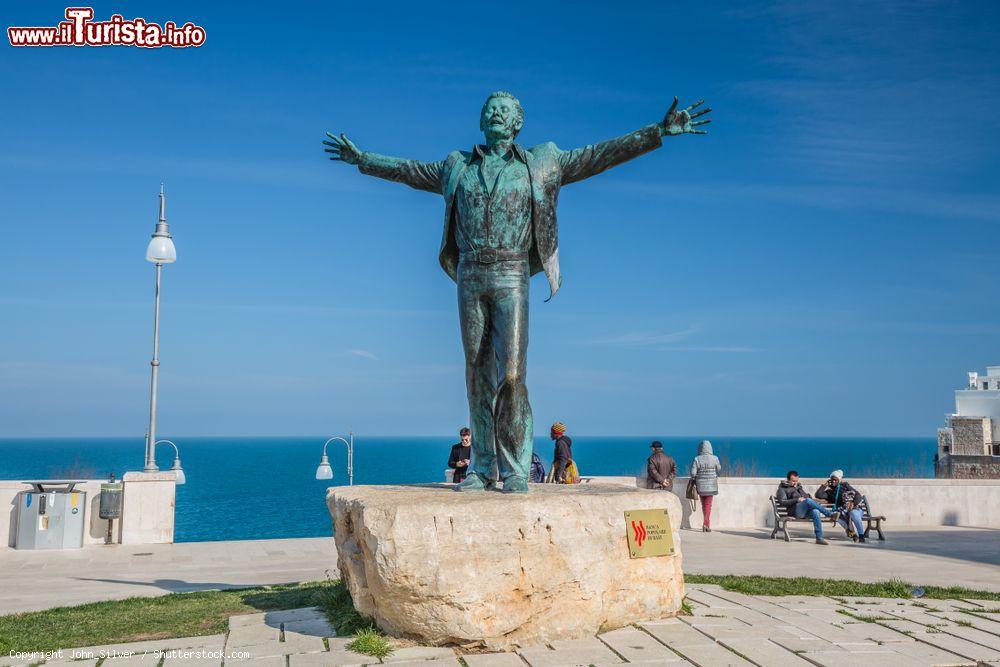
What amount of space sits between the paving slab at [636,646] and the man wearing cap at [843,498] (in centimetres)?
916

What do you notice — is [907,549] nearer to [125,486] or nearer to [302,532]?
[125,486]

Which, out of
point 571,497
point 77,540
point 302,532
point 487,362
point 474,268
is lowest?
point 302,532

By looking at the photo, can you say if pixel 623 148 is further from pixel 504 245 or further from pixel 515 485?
pixel 515 485

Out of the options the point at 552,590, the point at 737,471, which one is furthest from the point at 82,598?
the point at 737,471

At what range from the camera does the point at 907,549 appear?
42.3 feet

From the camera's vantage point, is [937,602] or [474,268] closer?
[474,268]

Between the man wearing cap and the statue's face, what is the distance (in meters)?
10.1

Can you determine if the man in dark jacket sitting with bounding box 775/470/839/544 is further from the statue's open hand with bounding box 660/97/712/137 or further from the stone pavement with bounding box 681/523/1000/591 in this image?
the statue's open hand with bounding box 660/97/712/137

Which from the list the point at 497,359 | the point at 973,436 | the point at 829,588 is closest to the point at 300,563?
the point at 497,359

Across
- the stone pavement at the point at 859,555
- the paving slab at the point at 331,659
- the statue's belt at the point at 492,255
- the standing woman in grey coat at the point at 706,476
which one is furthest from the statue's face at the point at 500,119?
the standing woman in grey coat at the point at 706,476

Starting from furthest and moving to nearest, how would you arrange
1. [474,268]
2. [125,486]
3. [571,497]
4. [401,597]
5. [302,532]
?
[302,532]
[125,486]
[474,268]
[571,497]
[401,597]

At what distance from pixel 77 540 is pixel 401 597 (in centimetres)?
1024

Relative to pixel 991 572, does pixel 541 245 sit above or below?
above

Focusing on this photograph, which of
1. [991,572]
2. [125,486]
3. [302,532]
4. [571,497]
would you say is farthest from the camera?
[302,532]
